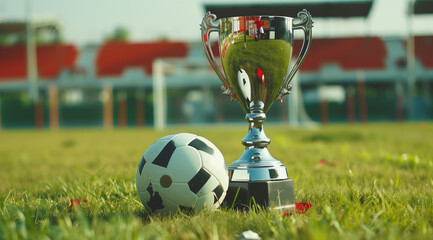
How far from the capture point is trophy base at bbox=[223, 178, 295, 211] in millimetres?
2039

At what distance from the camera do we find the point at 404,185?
269 centimetres

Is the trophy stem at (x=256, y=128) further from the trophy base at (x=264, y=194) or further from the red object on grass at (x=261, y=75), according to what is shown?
the trophy base at (x=264, y=194)

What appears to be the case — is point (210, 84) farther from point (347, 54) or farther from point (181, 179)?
point (181, 179)

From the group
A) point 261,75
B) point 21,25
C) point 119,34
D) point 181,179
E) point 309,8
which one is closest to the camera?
point 181,179

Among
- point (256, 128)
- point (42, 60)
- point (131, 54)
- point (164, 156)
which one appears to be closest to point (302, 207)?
point (256, 128)

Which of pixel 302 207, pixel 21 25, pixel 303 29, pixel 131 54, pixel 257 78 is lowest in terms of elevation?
pixel 302 207

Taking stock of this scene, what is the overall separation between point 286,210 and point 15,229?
112 cm

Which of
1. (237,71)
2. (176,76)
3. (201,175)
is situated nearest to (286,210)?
(201,175)

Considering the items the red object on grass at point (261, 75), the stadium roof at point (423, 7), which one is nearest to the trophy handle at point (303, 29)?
the red object on grass at point (261, 75)

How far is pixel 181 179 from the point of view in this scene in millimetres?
1962

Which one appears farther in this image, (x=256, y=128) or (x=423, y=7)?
(x=423, y=7)

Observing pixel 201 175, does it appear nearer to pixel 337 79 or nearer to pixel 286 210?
Result: pixel 286 210

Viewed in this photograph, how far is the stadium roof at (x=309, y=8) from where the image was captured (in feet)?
71.7

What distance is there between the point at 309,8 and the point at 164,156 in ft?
72.1
